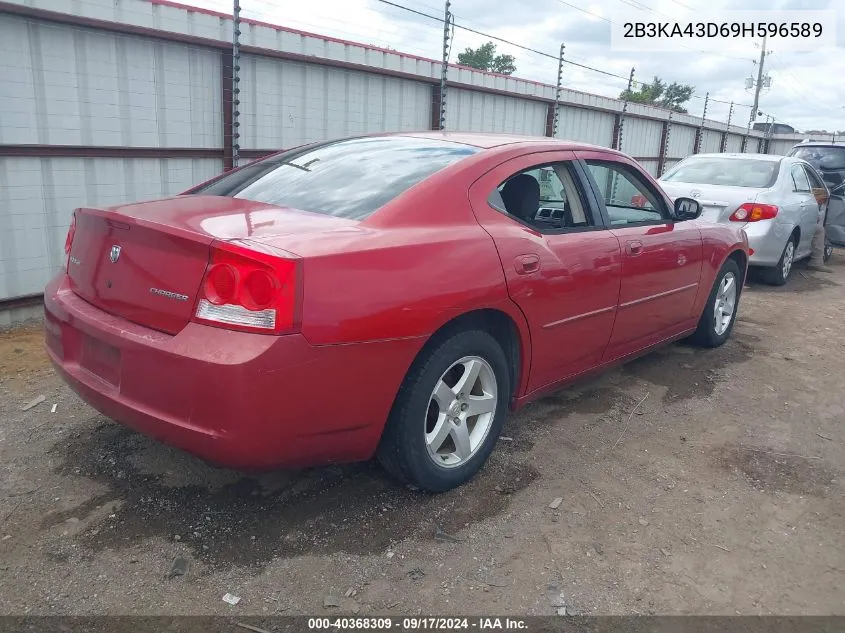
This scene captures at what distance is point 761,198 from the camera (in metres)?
7.47

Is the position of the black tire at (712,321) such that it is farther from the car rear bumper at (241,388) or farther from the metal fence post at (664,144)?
the metal fence post at (664,144)

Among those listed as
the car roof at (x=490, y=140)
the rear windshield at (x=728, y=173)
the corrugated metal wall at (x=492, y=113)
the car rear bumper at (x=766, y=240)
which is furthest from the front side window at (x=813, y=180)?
the car roof at (x=490, y=140)

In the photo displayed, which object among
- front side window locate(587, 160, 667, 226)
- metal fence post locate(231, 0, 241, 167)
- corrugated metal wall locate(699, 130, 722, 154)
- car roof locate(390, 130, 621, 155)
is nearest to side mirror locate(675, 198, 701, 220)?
front side window locate(587, 160, 667, 226)

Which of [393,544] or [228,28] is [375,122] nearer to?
[228,28]

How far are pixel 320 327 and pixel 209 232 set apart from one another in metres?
0.56

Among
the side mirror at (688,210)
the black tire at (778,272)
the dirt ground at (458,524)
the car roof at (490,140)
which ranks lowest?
the dirt ground at (458,524)

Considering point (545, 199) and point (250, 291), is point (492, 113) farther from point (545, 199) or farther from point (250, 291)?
point (250, 291)

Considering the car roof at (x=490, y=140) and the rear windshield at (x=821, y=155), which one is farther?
the rear windshield at (x=821, y=155)

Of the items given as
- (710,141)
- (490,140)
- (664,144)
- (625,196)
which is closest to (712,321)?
(625,196)

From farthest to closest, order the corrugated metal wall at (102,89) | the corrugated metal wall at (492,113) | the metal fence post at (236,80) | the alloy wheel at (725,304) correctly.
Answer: the corrugated metal wall at (492,113) < the metal fence post at (236,80) < the alloy wheel at (725,304) < the corrugated metal wall at (102,89)

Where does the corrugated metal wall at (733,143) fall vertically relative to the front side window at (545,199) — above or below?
above

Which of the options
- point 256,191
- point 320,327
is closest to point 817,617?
point 320,327

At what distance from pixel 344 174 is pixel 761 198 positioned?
593 centimetres

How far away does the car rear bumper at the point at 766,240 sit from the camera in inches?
295
